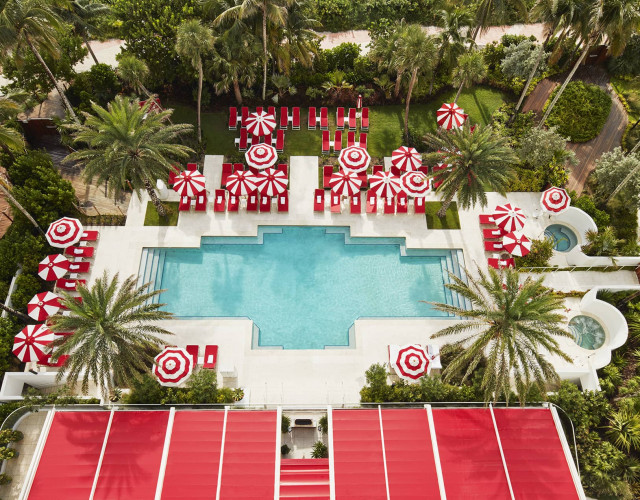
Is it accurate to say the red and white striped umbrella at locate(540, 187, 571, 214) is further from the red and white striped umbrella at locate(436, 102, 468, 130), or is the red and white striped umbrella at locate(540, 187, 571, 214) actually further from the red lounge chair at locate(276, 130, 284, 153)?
the red lounge chair at locate(276, 130, 284, 153)

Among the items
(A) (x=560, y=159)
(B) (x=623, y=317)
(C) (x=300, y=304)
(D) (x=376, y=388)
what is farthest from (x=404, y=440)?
(A) (x=560, y=159)

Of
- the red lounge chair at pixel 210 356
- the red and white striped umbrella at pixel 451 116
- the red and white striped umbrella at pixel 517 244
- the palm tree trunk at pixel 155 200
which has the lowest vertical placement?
the red lounge chair at pixel 210 356

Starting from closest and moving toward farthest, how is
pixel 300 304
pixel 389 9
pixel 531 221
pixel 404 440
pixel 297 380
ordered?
pixel 404 440
pixel 297 380
pixel 300 304
pixel 531 221
pixel 389 9

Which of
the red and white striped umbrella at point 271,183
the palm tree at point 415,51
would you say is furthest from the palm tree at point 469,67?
the red and white striped umbrella at point 271,183

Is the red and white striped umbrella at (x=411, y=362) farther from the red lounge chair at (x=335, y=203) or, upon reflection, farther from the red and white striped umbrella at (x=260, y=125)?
the red and white striped umbrella at (x=260, y=125)

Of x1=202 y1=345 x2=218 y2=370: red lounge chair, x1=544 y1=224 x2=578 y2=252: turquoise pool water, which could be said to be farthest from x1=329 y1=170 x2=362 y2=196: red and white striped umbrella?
x1=544 y1=224 x2=578 y2=252: turquoise pool water

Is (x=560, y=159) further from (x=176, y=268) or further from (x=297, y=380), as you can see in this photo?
(x=176, y=268)
